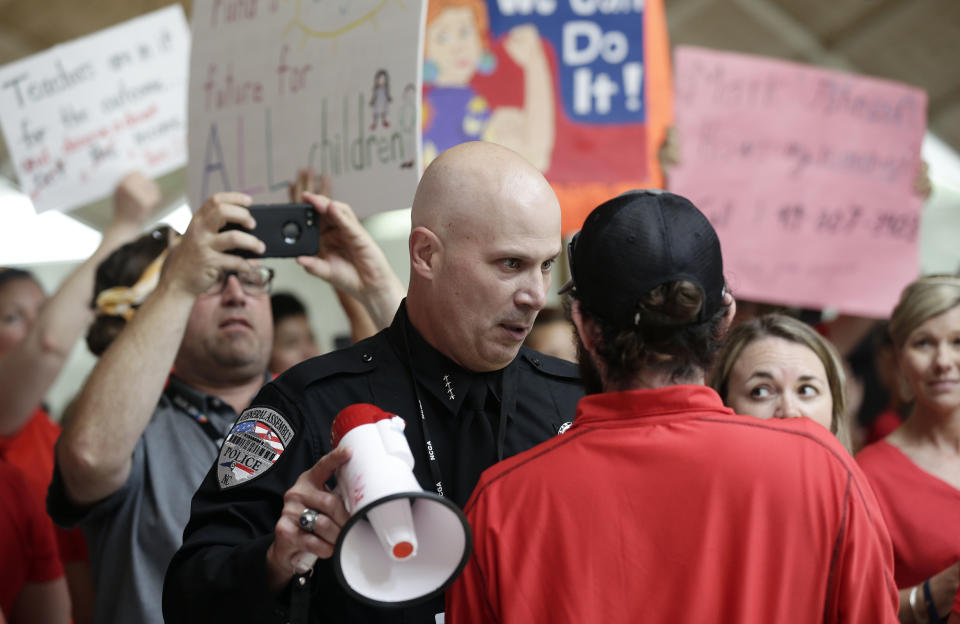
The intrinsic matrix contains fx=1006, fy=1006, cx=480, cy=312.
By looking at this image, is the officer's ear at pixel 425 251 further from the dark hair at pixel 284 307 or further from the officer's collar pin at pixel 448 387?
the dark hair at pixel 284 307

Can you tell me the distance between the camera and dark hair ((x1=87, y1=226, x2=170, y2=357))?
2588mm

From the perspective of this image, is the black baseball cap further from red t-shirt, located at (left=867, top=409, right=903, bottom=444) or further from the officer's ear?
red t-shirt, located at (left=867, top=409, right=903, bottom=444)

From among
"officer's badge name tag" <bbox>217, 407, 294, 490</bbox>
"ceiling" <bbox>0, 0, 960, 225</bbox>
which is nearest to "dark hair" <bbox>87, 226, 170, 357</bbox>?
"officer's badge name tag" <bbox>217, 407, 294, 490</bbox>

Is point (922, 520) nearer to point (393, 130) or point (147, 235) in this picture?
point (393, 130)

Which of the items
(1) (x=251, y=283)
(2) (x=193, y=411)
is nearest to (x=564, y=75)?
(1) (x=251, y=283)

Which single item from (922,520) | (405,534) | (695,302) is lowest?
(922,520)

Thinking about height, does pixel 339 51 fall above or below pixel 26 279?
above

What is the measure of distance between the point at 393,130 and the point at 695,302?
0.99m

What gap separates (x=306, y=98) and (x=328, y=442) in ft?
3.29

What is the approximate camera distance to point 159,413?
2.31 metres

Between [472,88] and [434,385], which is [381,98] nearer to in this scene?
[434,385]

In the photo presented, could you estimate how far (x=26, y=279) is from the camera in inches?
137

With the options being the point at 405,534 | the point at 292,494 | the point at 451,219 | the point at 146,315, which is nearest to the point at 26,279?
the point at 146,315

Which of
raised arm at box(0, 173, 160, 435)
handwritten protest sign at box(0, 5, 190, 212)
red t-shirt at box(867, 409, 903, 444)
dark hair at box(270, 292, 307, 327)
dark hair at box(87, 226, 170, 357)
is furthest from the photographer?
dark hair at box(270, 292, 307, 327)
